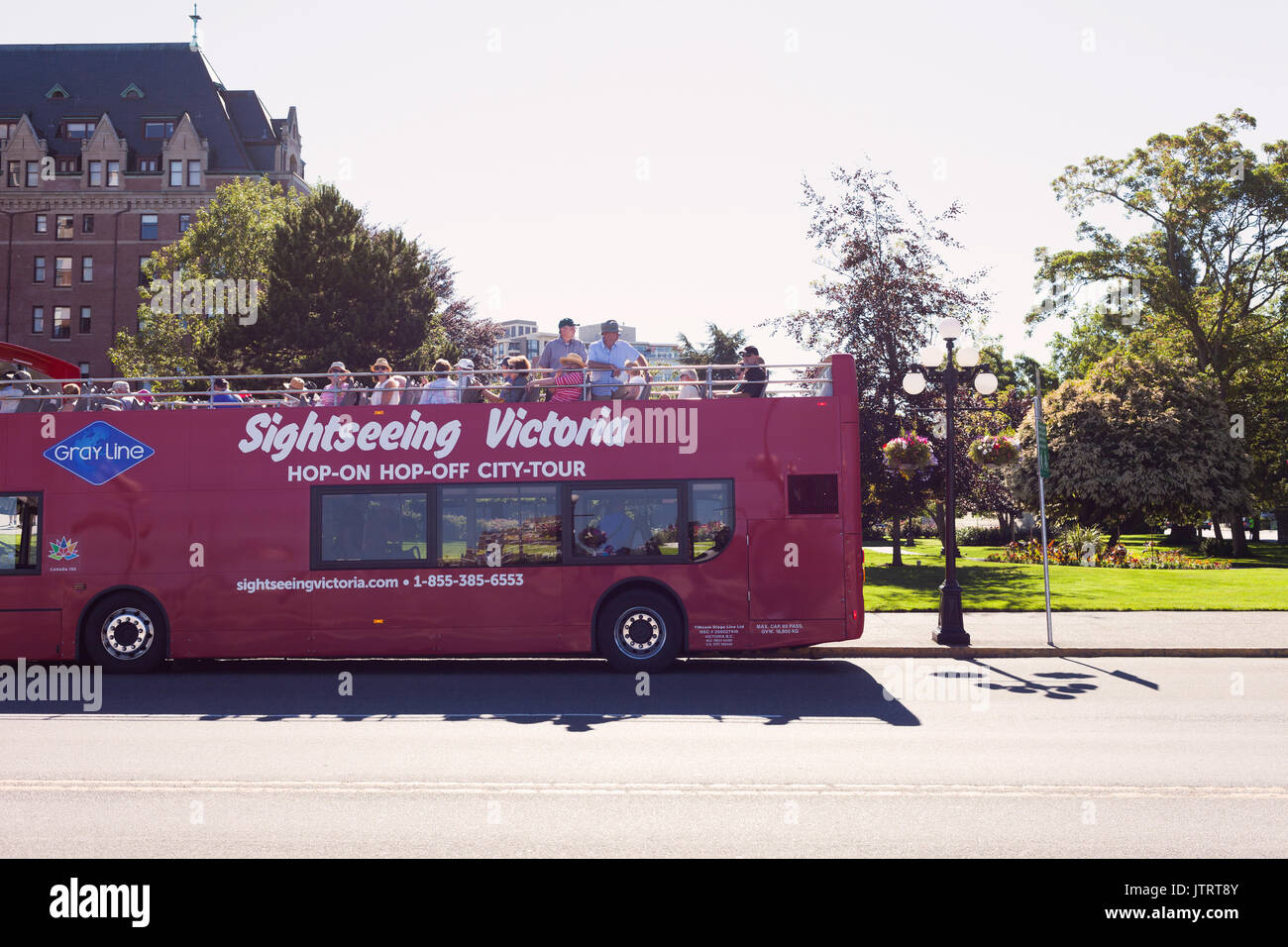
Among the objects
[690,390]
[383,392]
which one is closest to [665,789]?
[690,390]

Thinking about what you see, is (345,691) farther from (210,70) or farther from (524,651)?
(210,70)

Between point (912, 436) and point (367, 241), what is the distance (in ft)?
79.0

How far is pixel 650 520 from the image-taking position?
13109 mm

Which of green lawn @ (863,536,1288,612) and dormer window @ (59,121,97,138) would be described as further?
dormer window @ (59,121,97,138)

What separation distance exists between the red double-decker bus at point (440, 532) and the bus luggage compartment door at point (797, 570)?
28 mm

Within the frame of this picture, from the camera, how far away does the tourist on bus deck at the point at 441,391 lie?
13.4 meters

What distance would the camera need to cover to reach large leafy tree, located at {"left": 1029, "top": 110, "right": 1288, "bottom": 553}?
4297 cm

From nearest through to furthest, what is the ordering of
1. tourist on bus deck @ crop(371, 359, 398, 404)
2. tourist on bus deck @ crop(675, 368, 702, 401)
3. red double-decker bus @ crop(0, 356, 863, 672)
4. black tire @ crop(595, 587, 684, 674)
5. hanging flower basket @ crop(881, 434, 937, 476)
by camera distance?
black tire @ crop(595, 587, 684, 674) → red double-decker bus @ crop(0, 356, 863, 672) → tourist on bus deck @ crop(675, 368, 702, 401) → tourist on bus deck @ crop(371, 359, 398, 404) → hanging flower basket @ crop(881, 434, 937, 476)

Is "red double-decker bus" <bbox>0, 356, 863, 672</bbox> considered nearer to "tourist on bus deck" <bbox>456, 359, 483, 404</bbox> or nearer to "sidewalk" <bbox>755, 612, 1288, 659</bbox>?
"tourist on bus deck" <bbox>456, 359, 483, 404</bbox>

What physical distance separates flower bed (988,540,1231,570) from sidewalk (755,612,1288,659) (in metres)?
12.4

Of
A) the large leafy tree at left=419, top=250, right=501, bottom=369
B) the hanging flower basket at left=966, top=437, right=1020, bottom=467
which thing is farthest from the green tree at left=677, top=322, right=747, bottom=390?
the hanging flower basket at left=966, top=437, right=1020, bottom=467

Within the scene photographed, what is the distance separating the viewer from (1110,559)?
99.5 feet

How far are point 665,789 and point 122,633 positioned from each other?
9.24 metres
